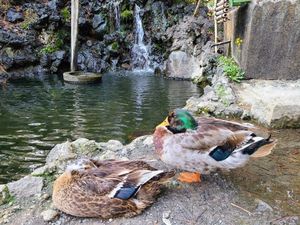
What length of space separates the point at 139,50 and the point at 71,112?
32.9ft

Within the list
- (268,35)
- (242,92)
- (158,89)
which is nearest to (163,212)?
(242,92)

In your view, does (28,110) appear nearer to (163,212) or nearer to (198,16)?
(163,212)

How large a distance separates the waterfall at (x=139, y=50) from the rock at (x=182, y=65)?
7.87 ft

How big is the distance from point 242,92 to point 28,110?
6.07 m

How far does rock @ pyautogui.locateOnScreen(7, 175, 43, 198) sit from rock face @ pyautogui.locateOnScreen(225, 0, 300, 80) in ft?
15.7

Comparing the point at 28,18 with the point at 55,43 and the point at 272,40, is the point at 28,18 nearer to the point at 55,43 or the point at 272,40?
the point at 55,43

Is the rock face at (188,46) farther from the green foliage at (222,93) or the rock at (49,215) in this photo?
Answer: the rock at (49,215)

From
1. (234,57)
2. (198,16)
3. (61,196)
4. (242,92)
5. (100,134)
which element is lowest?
(100,134)

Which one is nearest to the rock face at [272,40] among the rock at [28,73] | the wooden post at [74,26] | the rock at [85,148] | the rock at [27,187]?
the rock at [85,148]

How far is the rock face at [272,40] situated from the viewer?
22.3 feet

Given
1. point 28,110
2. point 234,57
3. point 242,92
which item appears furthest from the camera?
point 28,110

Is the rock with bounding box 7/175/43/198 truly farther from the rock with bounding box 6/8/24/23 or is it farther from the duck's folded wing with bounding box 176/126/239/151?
the rock with bounding box 6/8/24/23

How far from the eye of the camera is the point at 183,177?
373cm

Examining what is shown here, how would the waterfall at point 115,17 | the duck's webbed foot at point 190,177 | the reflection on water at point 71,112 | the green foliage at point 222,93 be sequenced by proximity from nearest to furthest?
the duck's webbed foot at point 190,177 → the green foliage at point 222,93 → the reflection on water at point 71,112 → the waterfall at point 115,17
